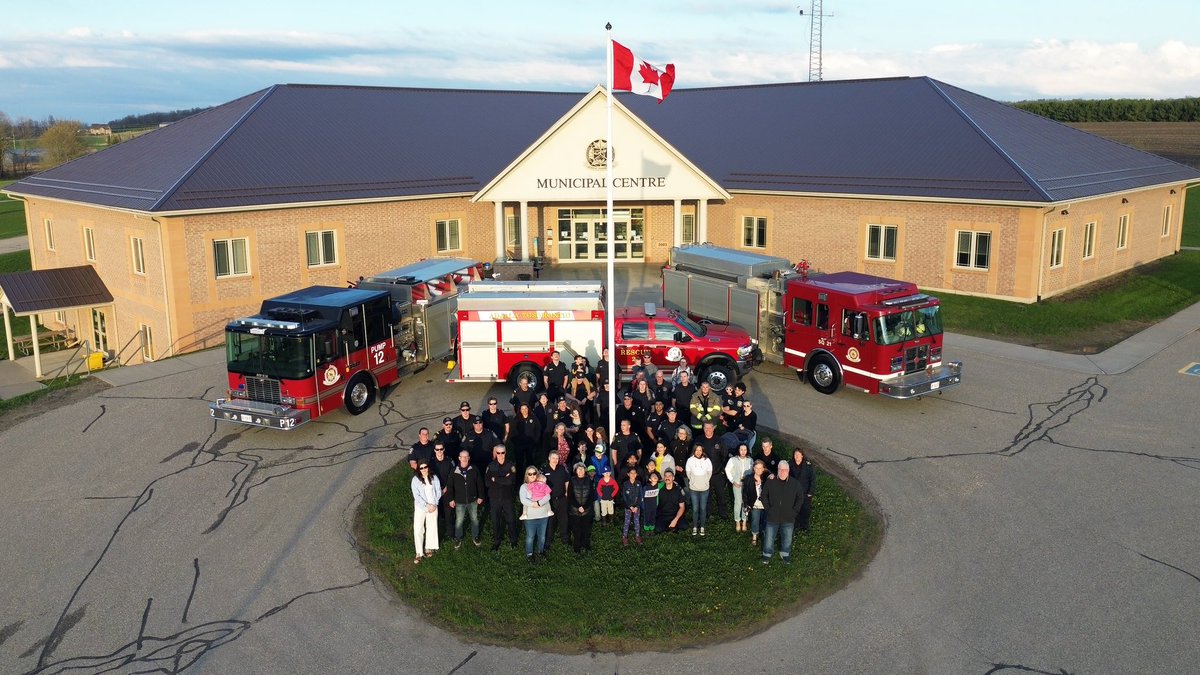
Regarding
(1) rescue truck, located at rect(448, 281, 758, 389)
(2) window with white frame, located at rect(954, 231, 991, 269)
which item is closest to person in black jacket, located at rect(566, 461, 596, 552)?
(1) rescue truck, located at rect(448, 281, 758, 389)

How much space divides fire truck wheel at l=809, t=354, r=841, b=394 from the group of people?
5.50 m

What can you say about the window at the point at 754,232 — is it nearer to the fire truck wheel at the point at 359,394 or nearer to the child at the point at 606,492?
the fire truck wheel at the point at 359,394

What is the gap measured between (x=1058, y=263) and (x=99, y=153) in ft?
119

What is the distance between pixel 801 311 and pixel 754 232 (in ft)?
51.7

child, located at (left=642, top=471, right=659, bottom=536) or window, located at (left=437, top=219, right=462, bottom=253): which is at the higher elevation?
window, located at (left=437, top=219, right=462, bottom=253)

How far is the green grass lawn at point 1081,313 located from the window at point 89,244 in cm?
2863

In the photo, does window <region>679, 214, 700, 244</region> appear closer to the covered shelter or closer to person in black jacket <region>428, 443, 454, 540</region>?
the covered shelter

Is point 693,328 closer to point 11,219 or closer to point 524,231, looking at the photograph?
point 524,231

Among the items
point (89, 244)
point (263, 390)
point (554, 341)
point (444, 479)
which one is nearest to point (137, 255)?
point (89, 244)

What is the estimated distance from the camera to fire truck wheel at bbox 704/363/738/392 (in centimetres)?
2131

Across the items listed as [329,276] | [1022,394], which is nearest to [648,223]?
[329,276]

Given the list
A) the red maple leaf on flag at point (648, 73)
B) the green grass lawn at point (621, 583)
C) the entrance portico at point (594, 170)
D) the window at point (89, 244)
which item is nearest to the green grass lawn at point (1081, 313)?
the entrance portico at point (594, 170)

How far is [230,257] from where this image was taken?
97.3ft

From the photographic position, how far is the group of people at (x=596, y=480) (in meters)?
13.3
